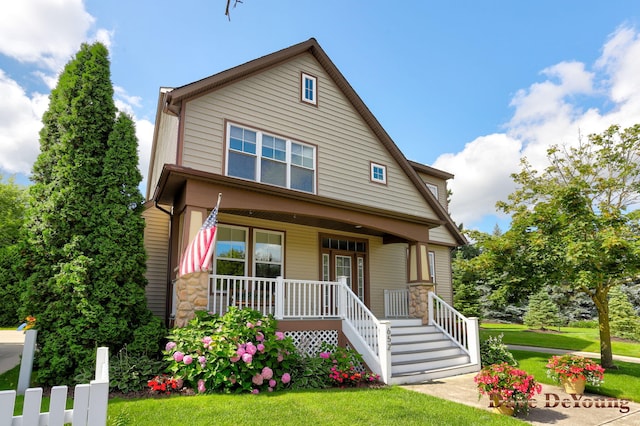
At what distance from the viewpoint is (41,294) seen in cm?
725

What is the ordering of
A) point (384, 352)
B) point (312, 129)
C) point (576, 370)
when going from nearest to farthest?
point (576, 370)
point (384, 352)
point (312, 129)

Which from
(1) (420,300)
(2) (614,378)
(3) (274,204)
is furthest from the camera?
(1) (420,300)

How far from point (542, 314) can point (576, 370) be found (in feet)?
62.3

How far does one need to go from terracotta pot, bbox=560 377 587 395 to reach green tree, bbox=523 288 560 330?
60.4ft

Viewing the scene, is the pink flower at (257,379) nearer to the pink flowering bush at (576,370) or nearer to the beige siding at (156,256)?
the beige siding at (156,256)

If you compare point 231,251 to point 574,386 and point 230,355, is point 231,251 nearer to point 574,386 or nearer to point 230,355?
point 230,355

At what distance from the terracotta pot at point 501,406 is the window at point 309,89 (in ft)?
28.7

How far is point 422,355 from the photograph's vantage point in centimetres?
951

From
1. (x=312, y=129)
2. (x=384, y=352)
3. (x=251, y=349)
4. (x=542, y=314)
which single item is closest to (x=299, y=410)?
(x=251, y=349)

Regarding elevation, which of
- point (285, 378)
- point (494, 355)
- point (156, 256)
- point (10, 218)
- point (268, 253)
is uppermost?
point (10, 218)

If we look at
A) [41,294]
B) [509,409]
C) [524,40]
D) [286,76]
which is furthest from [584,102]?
[41,294]

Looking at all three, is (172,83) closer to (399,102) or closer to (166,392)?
(399,102)

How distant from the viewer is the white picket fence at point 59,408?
8.13 ft

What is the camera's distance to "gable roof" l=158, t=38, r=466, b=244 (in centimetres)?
912
